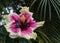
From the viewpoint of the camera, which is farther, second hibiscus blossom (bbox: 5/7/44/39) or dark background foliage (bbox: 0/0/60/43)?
dark background foliage (bbox: 0/0/60/43)

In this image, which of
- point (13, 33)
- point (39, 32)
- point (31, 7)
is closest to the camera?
point (13, 33)

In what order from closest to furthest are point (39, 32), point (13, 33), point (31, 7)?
point (13, 33), point (39, 32), point (31, 7)

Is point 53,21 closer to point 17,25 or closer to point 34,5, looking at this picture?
point 34,5

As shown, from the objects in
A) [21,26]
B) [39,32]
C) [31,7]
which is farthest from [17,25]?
[31,7]

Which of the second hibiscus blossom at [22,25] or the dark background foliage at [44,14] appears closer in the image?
the second hibiscus blossom at [22,25]
